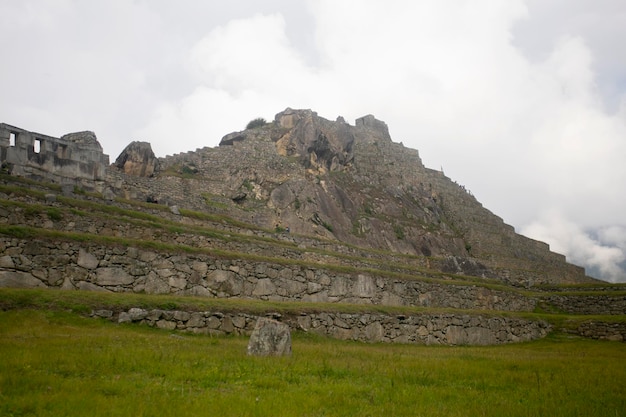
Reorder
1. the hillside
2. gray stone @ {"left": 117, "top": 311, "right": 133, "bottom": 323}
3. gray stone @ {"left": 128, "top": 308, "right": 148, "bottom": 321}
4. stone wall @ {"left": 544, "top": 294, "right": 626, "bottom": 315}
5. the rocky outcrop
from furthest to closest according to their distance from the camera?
the rocky outcrop < stone wall @ {"left": 544, "top": 294, "right": 626, "bottom": 315} < the hillside < gray stone @ {"left": 128, "top": 308, "right": 148, "bottom": 321} < gray stone @ {"left": 117, "top": 311, "right": 133, "bottom": 323}

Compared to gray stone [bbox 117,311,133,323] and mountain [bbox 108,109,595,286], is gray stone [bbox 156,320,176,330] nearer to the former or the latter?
gray stone [bbox 117,311,133,323]

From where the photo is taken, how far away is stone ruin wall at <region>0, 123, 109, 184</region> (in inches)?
1244

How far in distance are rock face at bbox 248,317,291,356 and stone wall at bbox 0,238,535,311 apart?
25.8 ft

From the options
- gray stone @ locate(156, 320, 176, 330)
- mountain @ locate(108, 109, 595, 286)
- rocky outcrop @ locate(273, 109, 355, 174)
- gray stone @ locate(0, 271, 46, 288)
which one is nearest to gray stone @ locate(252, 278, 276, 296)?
gray stone @ locate(156, 320, 176, 330)

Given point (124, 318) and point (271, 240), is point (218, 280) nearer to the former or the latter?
point (124, 318)

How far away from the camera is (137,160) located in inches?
1756

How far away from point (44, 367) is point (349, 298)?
17779mm

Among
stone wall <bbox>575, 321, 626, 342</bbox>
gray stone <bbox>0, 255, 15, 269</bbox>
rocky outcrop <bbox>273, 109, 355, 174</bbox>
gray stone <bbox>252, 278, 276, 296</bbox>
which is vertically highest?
rocky outcrop <bbox>273, 109, 355, 174</bbox>

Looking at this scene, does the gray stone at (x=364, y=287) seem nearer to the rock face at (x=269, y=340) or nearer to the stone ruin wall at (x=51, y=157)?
the rock face at (x=269, y=340)

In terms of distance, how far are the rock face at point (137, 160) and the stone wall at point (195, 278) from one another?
2509cm

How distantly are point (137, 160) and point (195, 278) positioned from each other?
1056 inches

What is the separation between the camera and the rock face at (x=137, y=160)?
145ft

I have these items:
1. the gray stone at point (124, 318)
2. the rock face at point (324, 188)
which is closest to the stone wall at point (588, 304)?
the rock face at point (324, 188)

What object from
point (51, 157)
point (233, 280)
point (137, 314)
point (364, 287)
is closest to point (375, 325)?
point (364, 287)
